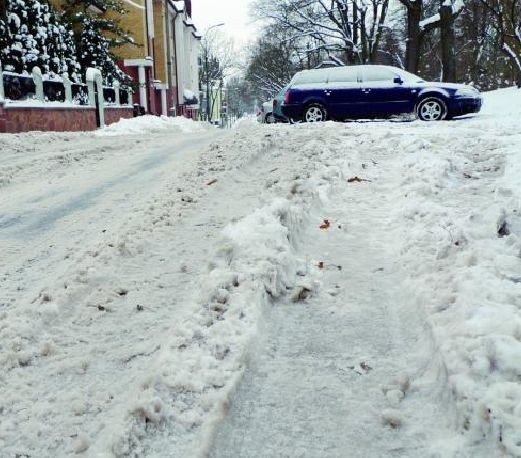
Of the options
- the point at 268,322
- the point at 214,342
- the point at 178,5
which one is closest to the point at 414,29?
the point at 178,5

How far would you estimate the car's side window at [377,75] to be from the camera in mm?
14211

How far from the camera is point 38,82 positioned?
15.0 m

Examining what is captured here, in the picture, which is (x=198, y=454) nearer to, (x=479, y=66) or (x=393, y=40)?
(x=479, y=66)

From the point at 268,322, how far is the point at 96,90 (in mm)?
18199

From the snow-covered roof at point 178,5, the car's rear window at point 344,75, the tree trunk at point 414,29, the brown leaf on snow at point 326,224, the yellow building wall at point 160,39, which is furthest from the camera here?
the snow-covered roof at point 178,5

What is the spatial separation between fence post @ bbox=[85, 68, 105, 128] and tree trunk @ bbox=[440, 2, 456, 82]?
13703 millimetres

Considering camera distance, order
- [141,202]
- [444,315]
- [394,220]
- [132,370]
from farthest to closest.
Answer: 1. [141,202]
2. [394,220]
3. [444,315]
4. [132,370]

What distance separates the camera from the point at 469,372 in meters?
1.99

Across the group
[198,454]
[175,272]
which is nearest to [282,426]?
[198,454]

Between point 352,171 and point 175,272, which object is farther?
point 352,171

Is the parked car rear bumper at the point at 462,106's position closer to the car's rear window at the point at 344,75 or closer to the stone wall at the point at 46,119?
the car's rear window at the point at 344,75

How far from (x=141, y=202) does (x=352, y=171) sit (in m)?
2.44

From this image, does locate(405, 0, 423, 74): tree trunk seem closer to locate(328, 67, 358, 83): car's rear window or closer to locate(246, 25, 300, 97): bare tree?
locate(328, 67, 358, 83): car's rear window

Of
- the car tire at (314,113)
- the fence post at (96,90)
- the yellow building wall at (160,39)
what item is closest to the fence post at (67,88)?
the fence post at (96,90)
